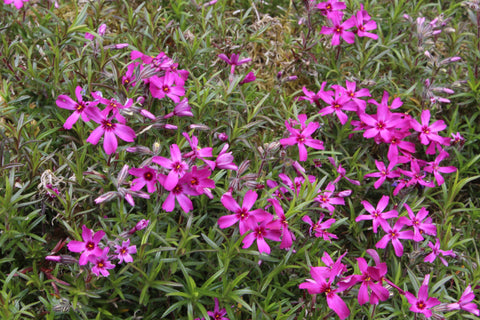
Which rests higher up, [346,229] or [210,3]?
[210,3]

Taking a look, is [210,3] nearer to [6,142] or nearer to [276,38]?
[276,38]

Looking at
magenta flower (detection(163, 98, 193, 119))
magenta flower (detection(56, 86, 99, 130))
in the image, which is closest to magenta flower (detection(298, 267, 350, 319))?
magenta flower (detection(163, 98, 193, 119))

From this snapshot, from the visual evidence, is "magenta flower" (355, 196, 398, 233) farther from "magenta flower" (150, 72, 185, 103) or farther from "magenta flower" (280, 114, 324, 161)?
"magenta flower" (150, 72, 185, 103)

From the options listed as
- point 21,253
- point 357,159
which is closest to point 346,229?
point 357,159

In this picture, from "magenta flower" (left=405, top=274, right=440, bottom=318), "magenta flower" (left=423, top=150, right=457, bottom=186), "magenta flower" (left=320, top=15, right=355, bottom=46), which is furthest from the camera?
"magenta flower" (left=320, top=15, right=355, bottom=46)

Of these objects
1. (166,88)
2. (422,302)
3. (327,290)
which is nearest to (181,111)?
(166,88)

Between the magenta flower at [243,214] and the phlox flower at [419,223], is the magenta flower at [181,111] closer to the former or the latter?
the magenta flower at [243,214]

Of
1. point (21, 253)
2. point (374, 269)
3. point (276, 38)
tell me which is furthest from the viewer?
point (276, 38)
